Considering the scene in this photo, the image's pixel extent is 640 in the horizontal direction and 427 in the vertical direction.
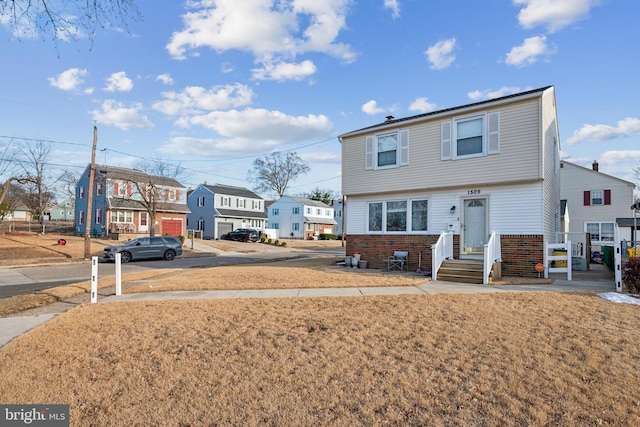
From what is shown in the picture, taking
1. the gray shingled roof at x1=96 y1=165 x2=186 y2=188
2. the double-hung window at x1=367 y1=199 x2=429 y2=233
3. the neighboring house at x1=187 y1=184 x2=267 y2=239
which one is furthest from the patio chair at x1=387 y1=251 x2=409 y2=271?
the neighboring house at x1=187 y1=184 x2=267 y2=239

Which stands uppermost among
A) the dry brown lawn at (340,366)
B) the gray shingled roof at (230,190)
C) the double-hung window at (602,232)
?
the gray shingled roof at (230,190)

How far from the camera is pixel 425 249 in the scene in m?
14.8

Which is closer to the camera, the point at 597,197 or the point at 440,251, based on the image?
the point at 440,251

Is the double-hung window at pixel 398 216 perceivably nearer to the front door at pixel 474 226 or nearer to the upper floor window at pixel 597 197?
the front door at pixel 474 226

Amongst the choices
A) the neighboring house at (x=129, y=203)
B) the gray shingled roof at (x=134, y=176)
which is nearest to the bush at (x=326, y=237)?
the neighboring house at (x=129, y=203)

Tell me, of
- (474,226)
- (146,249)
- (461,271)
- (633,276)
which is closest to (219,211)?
(146,249)

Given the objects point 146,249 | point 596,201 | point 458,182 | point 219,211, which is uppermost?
point 596,201

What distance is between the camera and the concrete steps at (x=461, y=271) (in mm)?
11816

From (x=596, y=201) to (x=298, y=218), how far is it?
124ft

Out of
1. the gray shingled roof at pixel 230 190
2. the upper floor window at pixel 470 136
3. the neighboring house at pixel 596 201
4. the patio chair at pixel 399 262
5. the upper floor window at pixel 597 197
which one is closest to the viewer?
the upper floor window at pixel 470 136

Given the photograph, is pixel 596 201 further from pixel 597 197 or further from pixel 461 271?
pixel 461 271

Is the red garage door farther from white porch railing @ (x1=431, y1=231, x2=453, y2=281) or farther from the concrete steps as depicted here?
the concrete steps

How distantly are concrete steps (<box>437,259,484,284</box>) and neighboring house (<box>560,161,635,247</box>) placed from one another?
20.7m

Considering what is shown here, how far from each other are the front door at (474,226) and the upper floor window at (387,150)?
299 centimetres
